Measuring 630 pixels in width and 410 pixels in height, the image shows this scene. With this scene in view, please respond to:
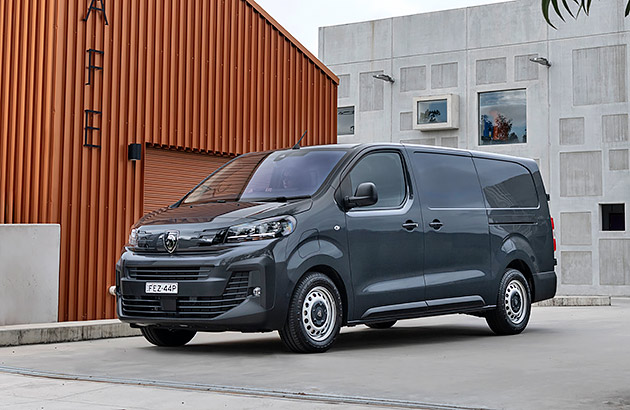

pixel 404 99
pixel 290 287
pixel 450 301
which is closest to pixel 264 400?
pixel 290 287

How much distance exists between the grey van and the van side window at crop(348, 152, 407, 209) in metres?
0.01

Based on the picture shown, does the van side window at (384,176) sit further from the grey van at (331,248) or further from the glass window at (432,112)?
the glass window at (432,112)

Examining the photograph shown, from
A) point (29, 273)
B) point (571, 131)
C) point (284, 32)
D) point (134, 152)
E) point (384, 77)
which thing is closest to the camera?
point (29, 273)

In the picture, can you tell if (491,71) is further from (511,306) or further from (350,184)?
(350,184)

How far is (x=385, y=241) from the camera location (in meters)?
8.91

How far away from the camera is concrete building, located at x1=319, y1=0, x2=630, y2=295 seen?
1109 inches

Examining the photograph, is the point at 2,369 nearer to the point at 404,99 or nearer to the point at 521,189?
the point at 521,189

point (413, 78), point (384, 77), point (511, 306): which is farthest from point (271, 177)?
point (413, 78)

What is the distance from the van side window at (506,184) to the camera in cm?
1040

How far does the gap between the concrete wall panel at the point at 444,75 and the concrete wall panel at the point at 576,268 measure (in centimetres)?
703

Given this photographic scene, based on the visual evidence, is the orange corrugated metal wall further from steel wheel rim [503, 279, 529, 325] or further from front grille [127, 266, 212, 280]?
steel wheel rim [503, 279, 529, 325]

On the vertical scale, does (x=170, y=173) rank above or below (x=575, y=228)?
above

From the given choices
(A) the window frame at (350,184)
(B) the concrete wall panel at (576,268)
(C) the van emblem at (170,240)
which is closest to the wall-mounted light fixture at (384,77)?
(B) the concrete wall panel at (576,268)

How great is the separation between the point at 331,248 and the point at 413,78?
24.7 m
